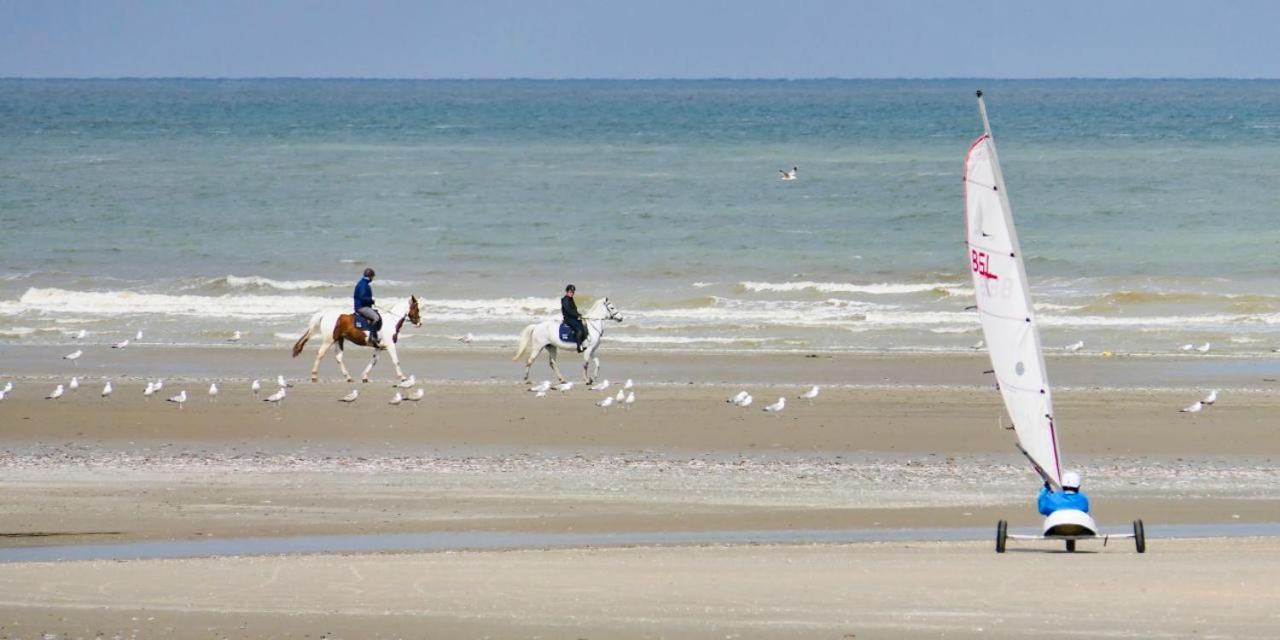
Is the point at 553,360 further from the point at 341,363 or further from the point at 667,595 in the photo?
the point at 667,595

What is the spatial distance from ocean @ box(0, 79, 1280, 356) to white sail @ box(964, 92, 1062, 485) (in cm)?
1516

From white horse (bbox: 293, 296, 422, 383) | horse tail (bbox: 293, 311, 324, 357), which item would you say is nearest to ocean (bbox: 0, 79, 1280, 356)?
horse tail (bbox: 293, 311, 324, 357)

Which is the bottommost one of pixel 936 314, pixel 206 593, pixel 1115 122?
pixel 206 593

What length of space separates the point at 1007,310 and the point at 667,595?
3.95 meters

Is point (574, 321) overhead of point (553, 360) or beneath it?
overhead

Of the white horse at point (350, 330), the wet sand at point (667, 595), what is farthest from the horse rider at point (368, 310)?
the wet sand at point (667, 595)

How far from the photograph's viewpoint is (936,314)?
34.7 metres

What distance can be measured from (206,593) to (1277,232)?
42.6 metres

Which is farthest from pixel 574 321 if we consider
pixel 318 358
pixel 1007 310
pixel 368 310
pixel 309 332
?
pixel 1007 310

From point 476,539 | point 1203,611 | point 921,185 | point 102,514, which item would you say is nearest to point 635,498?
point 476,539

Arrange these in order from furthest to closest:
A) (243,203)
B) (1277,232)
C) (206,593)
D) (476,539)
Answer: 1. (243,203)
2. (1277,232)
3. (476,539)
4. (206,593)

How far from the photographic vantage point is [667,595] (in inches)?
480

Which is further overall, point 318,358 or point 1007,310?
point 318,358

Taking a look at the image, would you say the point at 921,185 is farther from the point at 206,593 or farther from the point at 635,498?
the point at 206,593
